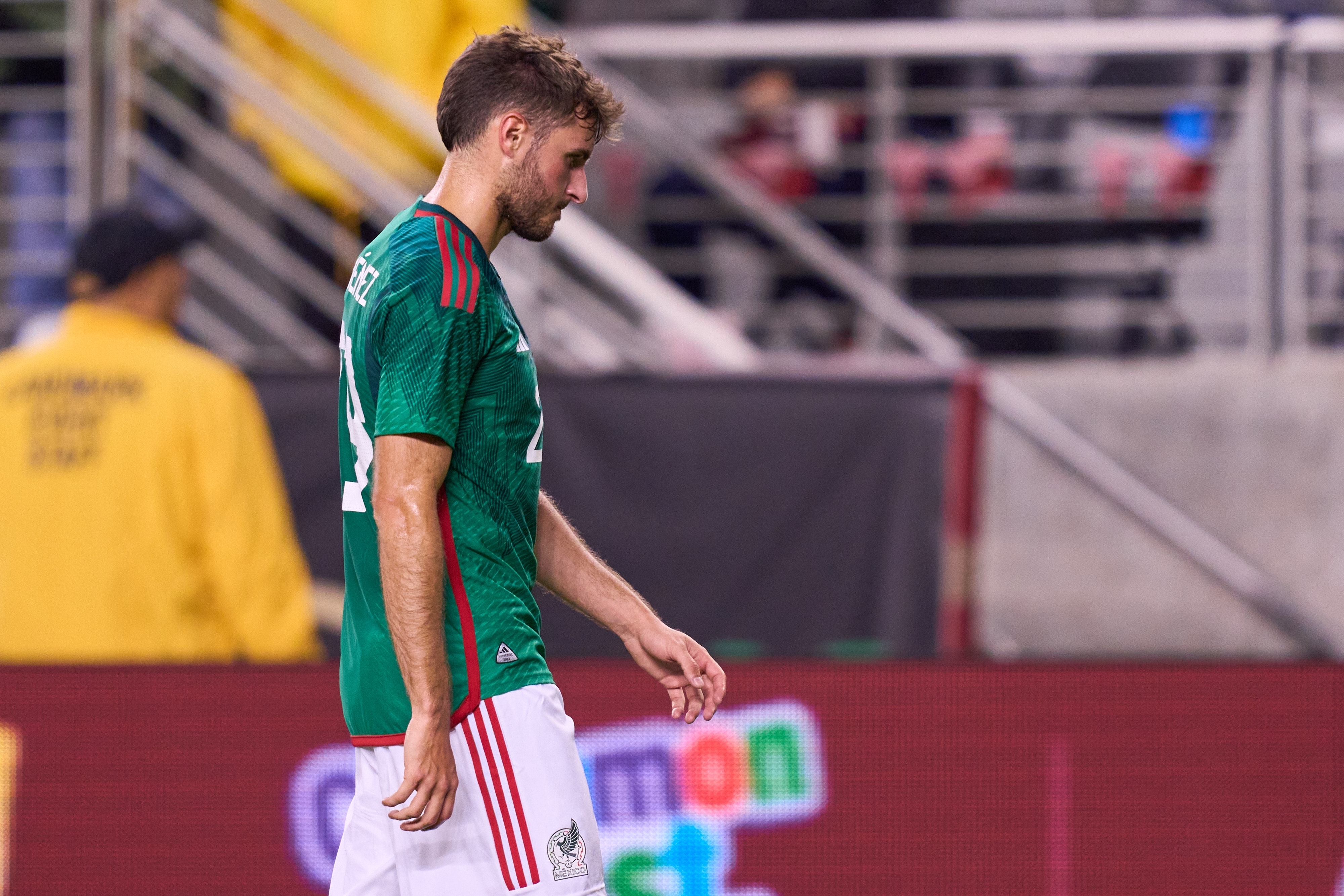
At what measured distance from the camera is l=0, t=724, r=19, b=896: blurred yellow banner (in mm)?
4477

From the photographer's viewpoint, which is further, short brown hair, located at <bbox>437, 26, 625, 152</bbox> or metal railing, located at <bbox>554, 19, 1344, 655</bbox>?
metal railing, located at <bbox>554, 19, 1344, 655</bbox>

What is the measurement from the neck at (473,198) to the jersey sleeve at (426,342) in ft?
0.30

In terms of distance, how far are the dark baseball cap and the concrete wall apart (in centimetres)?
347

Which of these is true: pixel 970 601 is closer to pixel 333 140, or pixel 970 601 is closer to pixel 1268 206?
pixel 1268 206

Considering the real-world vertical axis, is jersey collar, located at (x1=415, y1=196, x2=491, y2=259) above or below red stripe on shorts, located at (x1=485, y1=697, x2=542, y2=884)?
above

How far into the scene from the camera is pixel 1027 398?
696 centimetres

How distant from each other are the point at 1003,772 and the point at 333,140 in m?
3.74

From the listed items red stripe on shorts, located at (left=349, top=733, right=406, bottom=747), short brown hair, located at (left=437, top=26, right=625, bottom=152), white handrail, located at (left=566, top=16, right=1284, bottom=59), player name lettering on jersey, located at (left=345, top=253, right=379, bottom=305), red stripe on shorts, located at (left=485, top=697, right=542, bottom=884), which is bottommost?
red stripe on shorts, located at (left=485, top=697, right=542, bottom=884)

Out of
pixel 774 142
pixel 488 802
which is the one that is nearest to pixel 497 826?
pixel 488 802

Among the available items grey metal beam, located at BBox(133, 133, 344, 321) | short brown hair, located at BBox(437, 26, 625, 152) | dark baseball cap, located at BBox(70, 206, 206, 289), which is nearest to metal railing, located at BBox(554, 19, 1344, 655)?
grey metal beam, located at BBox(133, 133, 344, 321)

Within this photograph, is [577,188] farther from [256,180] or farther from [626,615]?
[256,180]

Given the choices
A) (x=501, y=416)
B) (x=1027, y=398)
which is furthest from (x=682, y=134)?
(x=501, y=416)

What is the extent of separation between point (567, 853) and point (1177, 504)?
464 centimetres

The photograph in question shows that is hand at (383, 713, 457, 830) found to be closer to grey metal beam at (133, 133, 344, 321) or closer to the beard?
the beard
